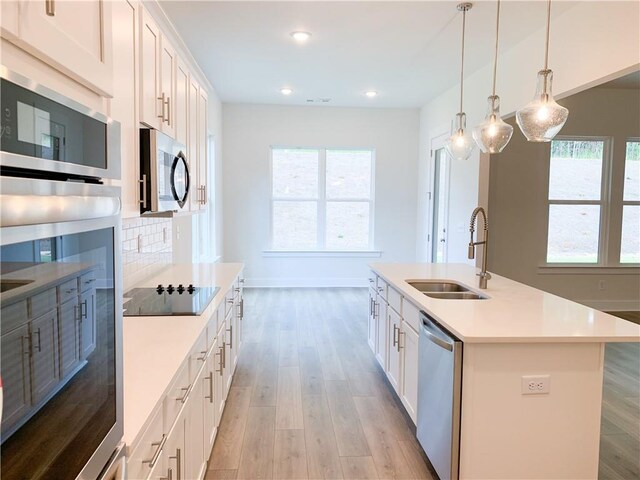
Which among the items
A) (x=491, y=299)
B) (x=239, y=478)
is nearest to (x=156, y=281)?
(x=239, y=478)

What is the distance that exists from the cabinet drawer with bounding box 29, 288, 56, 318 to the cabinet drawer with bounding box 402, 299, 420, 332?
2078 mm

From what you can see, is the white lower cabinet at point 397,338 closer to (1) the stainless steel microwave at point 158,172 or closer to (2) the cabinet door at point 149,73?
(1) the stainless steel microwave at point 158,172

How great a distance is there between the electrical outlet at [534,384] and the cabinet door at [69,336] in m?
1.80

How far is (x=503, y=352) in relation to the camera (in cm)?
190

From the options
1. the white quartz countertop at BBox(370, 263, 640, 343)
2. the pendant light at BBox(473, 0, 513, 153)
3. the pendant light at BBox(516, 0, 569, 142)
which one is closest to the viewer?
the white quartz countertop at BBox(370, 263, 640, 343)

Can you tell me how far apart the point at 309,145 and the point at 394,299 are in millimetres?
4290

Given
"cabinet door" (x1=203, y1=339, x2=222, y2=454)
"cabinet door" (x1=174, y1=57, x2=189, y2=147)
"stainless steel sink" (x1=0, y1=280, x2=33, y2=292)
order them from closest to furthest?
"stainless steel sink" (x1=0, y1=280, x2=33, y2=292)
"cabinet door" (x1=203, y1=339, x2=222, y2=454)
"cabinet door" (x1=174, y1=57, x2=189, y2=147)

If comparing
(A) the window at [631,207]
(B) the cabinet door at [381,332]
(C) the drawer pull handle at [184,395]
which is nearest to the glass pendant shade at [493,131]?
(B) the cabinet door at [381,332]

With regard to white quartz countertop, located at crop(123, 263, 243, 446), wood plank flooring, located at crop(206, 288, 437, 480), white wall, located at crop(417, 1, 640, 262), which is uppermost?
white wall, located at crop(417, 1, 640, 262)

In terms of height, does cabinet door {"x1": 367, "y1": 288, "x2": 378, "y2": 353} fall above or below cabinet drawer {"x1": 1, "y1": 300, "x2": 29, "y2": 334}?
below

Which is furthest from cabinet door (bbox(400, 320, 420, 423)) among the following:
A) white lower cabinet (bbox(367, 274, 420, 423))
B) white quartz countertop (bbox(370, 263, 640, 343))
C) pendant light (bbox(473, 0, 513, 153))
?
pendant light (bbox(473, 0, 513, 153))

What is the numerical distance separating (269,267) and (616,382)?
475 cm

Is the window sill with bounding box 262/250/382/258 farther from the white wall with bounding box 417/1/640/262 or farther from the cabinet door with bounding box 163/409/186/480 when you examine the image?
the cabinet door with bounding box 163/409/186/480

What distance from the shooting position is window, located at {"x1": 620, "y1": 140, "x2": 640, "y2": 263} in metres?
5.78
